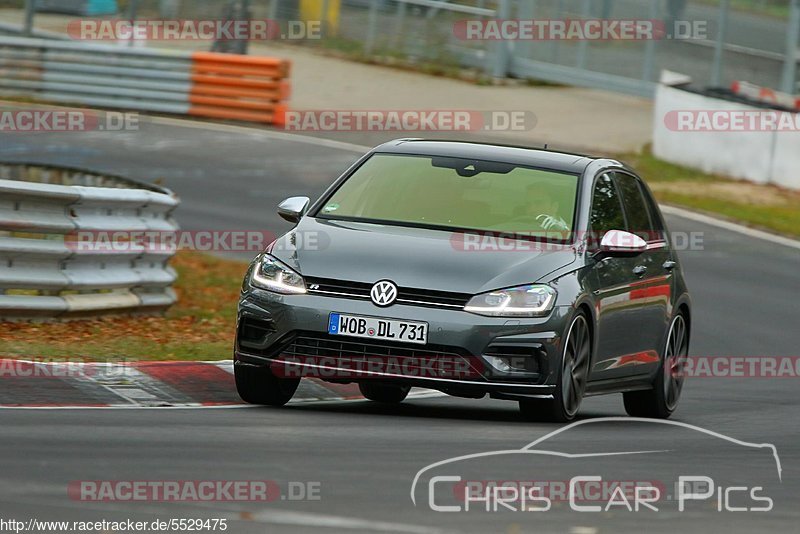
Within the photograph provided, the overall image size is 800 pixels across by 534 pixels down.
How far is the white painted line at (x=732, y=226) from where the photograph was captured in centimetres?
2209

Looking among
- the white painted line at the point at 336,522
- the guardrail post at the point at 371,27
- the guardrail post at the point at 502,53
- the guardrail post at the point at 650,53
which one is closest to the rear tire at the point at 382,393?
the white painted line at the point at 336,522

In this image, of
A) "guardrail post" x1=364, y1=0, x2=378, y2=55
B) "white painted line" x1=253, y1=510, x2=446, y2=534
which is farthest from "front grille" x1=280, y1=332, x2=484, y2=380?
"guardrail post" x1=364, y1=0, x2=378, y2=55

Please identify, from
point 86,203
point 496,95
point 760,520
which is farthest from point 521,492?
point 496,95

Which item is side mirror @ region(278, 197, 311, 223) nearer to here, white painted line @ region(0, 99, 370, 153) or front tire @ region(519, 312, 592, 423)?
front tire @ region(519, 312, 592, 423)

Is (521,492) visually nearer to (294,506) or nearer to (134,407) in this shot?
(294,506)

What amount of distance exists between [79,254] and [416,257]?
4437mm

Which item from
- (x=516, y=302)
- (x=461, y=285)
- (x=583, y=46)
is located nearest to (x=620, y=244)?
(x=516, y=302)

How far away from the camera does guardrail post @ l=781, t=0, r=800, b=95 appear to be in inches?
1228

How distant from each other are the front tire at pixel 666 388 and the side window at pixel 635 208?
25.2 inches

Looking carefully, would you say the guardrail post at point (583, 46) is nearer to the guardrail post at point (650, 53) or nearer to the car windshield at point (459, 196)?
the guardrail post at point (650, 53)

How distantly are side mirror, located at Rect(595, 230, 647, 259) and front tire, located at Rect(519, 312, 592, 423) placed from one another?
0.49 meters

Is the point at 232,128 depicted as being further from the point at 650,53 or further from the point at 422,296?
the point at 422,296

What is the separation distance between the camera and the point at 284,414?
9680 millimetres

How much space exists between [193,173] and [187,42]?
17.0 meters
